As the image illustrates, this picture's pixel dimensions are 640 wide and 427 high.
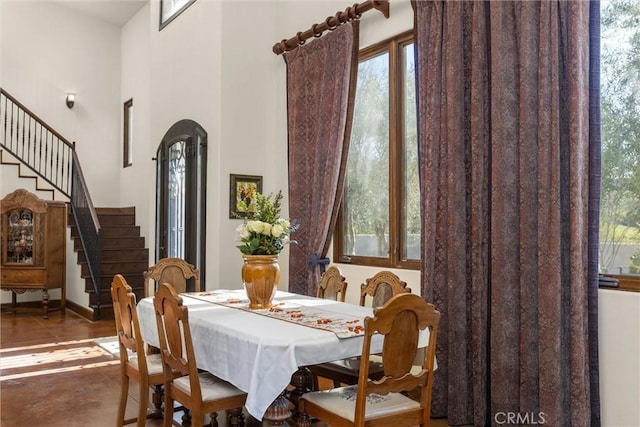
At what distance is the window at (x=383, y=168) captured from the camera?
14.9 feet

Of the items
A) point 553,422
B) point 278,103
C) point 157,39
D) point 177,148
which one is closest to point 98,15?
point 157,39

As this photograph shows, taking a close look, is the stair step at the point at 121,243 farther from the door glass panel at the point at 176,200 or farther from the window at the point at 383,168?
the window at the point at 383,168

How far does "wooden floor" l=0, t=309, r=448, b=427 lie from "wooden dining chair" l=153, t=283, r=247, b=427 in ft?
2.66

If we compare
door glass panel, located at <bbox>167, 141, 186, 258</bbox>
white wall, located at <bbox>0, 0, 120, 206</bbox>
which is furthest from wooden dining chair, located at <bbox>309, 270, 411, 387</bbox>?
white wall, located at <bbox>0, 0, 120, 206</bbox>

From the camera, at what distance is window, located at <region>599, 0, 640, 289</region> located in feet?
10.2

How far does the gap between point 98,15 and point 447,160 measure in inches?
322

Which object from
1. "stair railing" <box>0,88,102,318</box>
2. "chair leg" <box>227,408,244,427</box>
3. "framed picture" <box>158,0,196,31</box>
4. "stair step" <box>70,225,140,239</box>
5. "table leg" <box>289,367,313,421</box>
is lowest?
"chair leg" <box>227,408,244,427</box>

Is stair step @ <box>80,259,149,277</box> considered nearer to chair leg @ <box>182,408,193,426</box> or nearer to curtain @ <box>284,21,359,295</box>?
curtain @ <box>284,21,359,295</box>

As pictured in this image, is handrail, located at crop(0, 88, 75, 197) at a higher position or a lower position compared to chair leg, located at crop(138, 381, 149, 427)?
higher

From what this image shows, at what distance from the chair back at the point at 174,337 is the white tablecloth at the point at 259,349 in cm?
15

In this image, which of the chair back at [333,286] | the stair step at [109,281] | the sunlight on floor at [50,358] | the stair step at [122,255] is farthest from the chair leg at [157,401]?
the stair step at [122,255]

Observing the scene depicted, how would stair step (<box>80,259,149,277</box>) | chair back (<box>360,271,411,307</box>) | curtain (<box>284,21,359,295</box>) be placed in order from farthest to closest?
stair step (<box>80,259,149,277</box>)
curtain (<box>284,21,359,295</box>)
chair back (<box>360,271,411,307</box>)

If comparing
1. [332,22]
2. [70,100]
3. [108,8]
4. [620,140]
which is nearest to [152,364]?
[620,140]

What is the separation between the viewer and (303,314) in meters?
3.19
